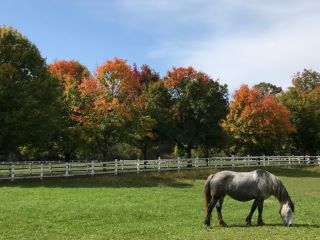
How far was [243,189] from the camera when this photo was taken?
1393cm

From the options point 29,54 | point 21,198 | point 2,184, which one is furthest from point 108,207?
point 29,54

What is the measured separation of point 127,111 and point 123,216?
24.1 meters

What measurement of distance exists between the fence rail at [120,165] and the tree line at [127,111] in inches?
71.8

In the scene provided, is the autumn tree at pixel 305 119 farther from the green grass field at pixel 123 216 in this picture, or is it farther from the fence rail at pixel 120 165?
the green grass field at pixel 123 216

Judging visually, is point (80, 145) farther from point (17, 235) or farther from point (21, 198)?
point (17, 235)

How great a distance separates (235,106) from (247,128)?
10.0ft

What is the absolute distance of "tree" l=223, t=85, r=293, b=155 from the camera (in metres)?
53.4

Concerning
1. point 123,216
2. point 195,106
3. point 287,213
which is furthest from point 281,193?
point 195,106

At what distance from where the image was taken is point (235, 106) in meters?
54.9

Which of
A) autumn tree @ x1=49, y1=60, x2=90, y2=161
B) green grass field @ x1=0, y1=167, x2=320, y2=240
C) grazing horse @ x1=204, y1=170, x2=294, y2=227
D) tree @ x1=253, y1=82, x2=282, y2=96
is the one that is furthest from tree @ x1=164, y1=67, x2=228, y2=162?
tree @ x1=253, y1=82, x2=282, y2=96

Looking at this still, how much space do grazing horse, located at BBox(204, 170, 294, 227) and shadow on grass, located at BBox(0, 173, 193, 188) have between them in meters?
15.3

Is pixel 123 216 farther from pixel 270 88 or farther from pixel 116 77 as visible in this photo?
pixel 270 88

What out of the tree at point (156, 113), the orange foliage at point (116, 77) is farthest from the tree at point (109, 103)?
the tree at point (156, 113)

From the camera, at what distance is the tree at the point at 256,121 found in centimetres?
5338
